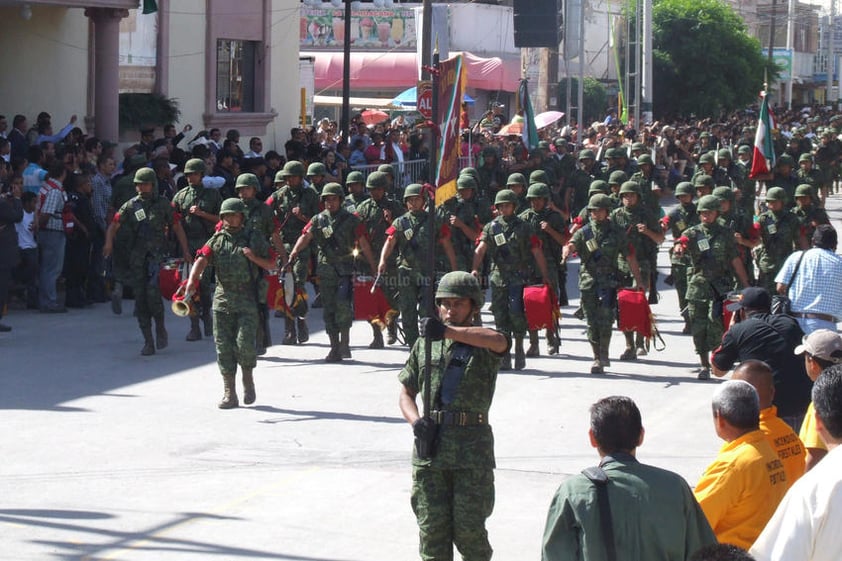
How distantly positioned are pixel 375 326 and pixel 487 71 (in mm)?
32017

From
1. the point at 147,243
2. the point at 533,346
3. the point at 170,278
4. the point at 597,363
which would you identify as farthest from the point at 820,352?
the point at 147,243

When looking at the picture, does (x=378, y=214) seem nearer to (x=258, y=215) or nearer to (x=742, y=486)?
(x=258, y=215)

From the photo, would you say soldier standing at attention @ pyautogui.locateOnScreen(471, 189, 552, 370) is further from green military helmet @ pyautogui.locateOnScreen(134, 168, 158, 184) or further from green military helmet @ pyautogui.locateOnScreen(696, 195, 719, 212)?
green military helmet @ pyautogui.locateOnScreen(134, 168, 158, 184)

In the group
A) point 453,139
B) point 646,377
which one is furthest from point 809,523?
point 646,377

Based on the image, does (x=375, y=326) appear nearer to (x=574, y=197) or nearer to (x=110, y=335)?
(x=110, y=335)

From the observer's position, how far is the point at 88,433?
1159cm

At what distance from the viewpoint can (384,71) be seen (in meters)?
49.5

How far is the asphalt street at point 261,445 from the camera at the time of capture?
349 inches

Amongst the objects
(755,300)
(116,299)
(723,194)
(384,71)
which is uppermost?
(384,71)

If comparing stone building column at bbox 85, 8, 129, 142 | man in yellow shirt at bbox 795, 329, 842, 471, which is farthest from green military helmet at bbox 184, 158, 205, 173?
man in yellow shirt at bbox 795, 329, 842, 471

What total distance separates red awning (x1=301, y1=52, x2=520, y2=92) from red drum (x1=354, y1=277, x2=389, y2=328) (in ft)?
107

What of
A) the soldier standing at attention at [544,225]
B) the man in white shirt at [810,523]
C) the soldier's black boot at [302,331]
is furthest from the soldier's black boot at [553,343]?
the man in white shirt at [810,523]

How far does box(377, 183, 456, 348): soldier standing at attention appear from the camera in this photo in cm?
1470

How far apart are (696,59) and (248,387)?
44829mm
